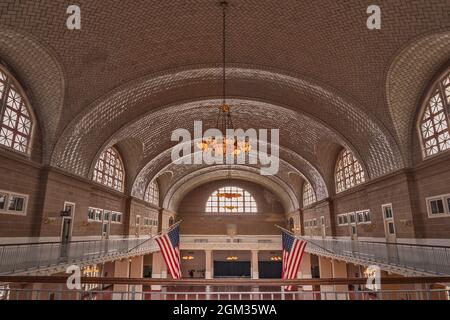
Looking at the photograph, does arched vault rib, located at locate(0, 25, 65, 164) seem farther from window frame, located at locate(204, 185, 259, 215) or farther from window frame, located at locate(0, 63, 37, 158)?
window frame, located at locate(204, 185, 259, 215)

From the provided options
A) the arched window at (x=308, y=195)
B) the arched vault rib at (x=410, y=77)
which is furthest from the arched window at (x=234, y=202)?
the arched vault rib at (x=410, y=77)

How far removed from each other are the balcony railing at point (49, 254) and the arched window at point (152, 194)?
392 inches

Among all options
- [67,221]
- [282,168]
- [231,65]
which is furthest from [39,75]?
[282,168]

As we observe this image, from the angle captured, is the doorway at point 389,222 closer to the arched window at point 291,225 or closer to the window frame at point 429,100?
the window frame at point 429,100

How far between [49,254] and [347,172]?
18.3m

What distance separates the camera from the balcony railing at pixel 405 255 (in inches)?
410

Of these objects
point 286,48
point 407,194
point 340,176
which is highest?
point 286,48

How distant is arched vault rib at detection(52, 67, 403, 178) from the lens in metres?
14.4

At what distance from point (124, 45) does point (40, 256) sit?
8803 mm

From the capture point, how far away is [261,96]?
17312mm

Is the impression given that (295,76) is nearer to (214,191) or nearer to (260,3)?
(260,3)

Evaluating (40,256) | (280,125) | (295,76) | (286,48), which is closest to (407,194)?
(295,76)

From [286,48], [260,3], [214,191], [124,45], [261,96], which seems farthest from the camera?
[214,191]

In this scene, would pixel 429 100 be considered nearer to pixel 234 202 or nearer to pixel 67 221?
pixel 67 221
